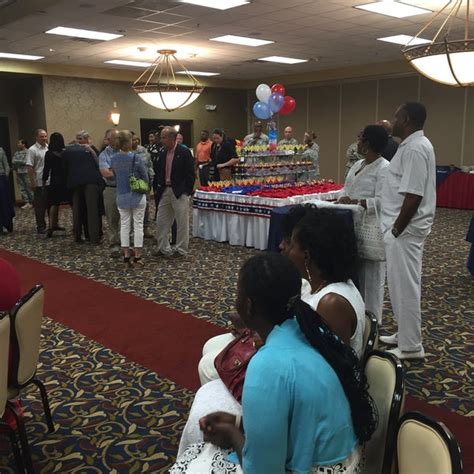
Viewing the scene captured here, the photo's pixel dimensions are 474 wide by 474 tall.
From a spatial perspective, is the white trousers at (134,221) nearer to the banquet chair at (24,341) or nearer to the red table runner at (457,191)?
the banquet chair at (24,341)

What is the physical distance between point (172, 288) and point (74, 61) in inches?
334

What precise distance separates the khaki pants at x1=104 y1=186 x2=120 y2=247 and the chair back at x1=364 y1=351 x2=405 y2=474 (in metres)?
5.55

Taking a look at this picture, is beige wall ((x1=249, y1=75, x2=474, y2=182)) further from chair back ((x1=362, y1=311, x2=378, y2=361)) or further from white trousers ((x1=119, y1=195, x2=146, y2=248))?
chair back ((x1=362, y1=311, x2=378, y2=361))

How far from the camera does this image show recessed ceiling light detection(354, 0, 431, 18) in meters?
7.17

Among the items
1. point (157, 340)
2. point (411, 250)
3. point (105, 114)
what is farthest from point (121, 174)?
point (105, 114)

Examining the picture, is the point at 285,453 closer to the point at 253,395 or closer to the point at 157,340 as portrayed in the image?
the point at 253,395

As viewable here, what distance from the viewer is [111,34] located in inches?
346

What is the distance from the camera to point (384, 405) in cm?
149

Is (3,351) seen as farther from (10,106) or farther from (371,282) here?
(10,106)

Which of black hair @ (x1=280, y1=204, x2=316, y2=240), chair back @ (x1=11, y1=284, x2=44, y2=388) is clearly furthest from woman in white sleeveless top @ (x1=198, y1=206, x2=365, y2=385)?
chair back @ (x1=11, y1=284, x2=44, y2=388)

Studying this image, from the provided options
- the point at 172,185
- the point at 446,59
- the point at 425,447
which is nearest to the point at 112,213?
the point at 172,185

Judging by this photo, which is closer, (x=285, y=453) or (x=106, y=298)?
(x=285, y=453)

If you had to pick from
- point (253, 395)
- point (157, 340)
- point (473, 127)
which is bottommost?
point (157, 340)

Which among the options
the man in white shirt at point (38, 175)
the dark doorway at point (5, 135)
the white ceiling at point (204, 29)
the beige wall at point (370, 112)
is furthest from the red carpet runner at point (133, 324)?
the beige wall at point (370, 112)
